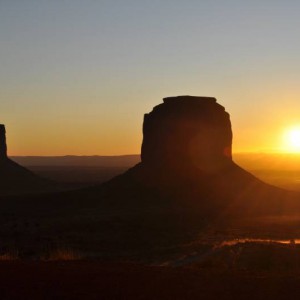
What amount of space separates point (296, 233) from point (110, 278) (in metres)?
34.6

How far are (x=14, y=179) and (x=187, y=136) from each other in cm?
3521

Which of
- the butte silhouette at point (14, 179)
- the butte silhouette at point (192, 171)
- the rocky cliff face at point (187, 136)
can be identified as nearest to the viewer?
the butte silhouette at point (192, 171)

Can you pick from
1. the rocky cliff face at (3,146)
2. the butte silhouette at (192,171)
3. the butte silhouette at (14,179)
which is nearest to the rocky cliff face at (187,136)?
the butte silhouette at (192,171)

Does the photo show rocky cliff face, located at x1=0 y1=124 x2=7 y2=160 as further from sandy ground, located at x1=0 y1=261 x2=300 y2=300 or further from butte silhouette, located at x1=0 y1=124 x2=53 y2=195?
sandy ground, located at x1=0 y1=261 x2=300 y2=300

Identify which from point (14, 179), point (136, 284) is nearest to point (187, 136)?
point (14, 179)

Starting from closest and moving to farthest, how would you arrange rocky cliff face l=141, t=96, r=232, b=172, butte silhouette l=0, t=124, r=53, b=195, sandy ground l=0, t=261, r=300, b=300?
1. sandy ground l=0, t=261, r=300, b=300
2. rocky cliff face l=141, t=96, r=232, b=172
3. butte silhouette l=0, t=124, r=53, b=195

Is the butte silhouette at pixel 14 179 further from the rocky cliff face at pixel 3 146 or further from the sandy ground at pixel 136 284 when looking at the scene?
the sandy ground at pixel 136 284

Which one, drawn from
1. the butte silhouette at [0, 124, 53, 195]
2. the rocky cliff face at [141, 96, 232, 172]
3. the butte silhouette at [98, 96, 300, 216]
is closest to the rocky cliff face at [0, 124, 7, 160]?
the butte silhouette at [0, 124, 53, 195]

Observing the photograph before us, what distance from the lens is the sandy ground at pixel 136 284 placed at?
377 inches

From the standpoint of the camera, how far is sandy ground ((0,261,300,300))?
9.58 m

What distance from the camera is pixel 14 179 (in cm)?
9350

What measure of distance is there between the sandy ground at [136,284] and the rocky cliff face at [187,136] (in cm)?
5767

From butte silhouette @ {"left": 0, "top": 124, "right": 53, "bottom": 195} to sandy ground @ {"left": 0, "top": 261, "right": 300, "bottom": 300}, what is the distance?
76.7 meters

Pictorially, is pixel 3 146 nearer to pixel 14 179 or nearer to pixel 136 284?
pixel 14 179
